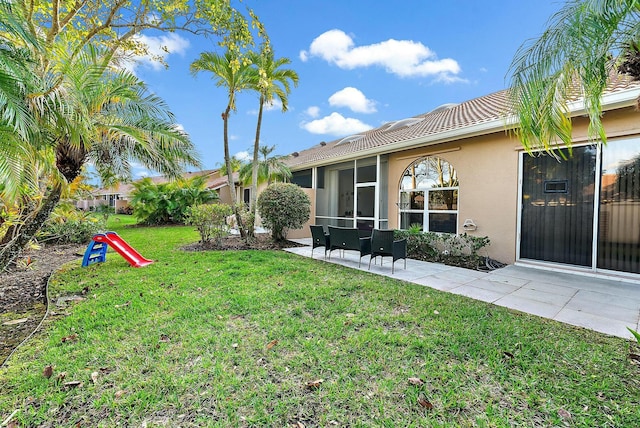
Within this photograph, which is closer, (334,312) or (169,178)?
(334,312)

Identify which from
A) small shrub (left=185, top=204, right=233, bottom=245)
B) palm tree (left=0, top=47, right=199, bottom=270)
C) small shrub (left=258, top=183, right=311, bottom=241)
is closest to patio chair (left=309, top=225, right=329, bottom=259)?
small shrub (left=258, top=183, right=311, bottom=241)

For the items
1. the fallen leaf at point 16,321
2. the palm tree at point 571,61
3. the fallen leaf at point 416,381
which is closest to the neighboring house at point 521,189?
the palm tree at point 571,61

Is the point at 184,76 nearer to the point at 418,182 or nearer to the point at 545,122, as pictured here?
the point at 418,182

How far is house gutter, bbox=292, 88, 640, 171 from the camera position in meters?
5.60

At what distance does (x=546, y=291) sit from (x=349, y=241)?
14.3 ft

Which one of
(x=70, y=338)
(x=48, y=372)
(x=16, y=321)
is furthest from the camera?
(x=16, y=321)

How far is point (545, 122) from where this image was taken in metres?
4.69

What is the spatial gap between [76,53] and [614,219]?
1106 centimetres

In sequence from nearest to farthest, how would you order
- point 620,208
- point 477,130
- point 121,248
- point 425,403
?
point 425,403 < point 620,208 < point 121,248 < point 477,130

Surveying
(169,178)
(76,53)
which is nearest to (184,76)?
(169,178)

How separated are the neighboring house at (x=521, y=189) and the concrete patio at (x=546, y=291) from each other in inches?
31.0

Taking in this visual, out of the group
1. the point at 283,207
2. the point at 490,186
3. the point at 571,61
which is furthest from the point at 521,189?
the point at 283,207

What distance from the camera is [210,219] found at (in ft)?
33.3

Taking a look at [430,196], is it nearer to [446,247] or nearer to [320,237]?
[446,247]
